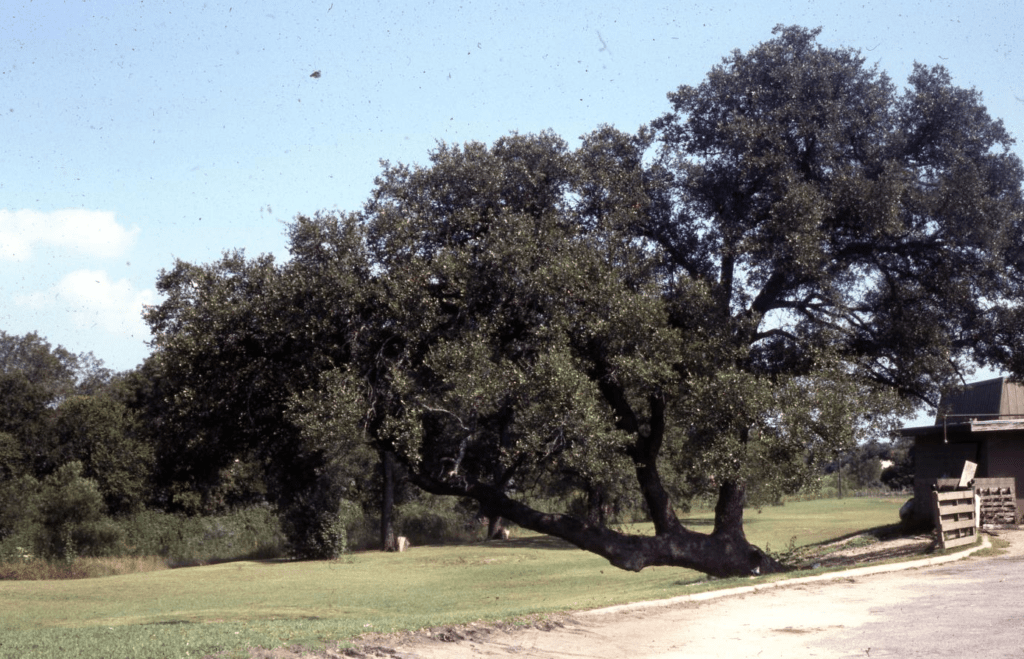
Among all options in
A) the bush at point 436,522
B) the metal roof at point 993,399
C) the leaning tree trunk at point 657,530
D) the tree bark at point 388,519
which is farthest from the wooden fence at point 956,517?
the bush at point 436,522

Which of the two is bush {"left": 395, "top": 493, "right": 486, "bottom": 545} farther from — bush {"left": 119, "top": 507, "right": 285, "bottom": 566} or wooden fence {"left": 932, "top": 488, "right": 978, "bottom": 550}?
wooden fence {"left": 932, "top": 488, "right": 978, "bottom": 550}

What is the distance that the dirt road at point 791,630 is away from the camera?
10.2m

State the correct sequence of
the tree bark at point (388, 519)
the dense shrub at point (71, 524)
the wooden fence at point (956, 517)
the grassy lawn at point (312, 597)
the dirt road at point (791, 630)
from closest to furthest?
the dirt road at point (791, 630) → the grassy lawn at point (312, 597) → the wooden fence at point (956, 517) → the dense shrub at point (71, 524) → the tree bark at point (388, 519)

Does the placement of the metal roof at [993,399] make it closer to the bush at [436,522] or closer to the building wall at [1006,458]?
the building wall at [1006,458]

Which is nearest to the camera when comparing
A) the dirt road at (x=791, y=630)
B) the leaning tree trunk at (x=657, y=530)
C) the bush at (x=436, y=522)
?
the dirt road at (x=791, y=630)

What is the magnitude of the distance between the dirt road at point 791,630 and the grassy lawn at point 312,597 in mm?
1030

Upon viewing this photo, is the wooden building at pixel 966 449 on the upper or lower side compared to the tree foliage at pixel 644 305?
lower

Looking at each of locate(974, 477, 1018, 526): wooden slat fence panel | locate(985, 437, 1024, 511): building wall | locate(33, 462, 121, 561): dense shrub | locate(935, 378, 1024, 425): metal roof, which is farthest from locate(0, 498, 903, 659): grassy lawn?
locate(985, 437, 1024, 511): building wall

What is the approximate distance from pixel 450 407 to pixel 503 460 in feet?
4.47

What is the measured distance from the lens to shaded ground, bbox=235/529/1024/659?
404 inches

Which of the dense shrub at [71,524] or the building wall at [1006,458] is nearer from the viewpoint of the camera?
the building wall at [1006,458]

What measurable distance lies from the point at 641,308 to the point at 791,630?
7294 mm

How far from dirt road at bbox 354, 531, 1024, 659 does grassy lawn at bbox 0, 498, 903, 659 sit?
3.38ft

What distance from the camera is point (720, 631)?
11.6 m
